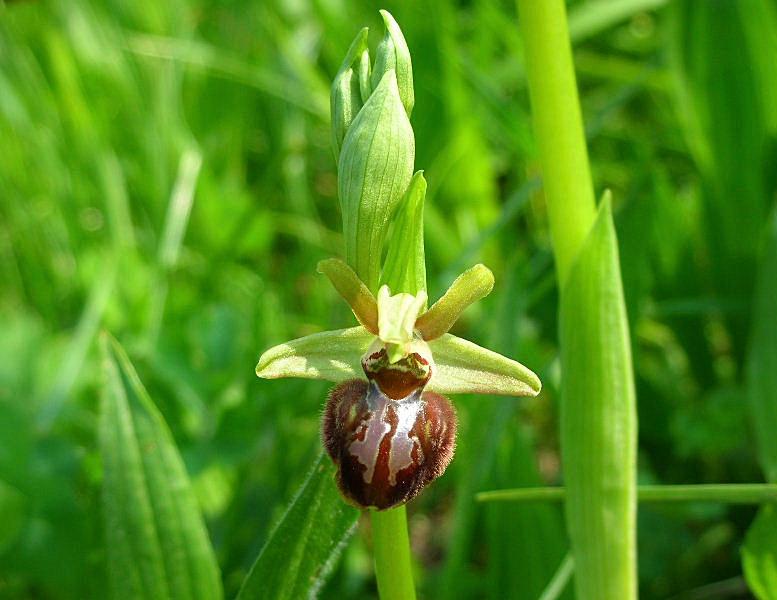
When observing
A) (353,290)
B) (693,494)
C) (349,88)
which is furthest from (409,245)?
(693,494)

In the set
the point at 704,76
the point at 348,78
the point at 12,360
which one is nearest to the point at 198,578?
the point at 348,78

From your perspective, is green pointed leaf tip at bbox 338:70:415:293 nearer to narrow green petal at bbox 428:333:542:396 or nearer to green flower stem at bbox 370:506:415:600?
narrow green petal at bbox 428:333:542:396

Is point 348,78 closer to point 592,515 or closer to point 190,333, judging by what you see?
point 592,515

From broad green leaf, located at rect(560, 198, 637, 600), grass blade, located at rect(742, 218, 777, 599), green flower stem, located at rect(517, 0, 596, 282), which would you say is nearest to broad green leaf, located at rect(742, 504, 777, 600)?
grass blade, located at rect(742, 218, 777, 599)

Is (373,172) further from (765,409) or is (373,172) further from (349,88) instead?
(765,409)

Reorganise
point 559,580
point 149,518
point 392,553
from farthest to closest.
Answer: point 559,580, point 149,518, point 392,553
